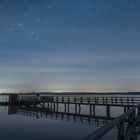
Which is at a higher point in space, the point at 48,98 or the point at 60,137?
the point at 48,98

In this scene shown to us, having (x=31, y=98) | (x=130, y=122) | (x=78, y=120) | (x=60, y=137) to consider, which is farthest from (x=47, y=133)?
(x=31, y=98)

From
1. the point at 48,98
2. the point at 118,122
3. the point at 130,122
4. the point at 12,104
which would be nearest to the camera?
the point at 118,122

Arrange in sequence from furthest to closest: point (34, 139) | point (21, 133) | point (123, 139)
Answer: point (21, 133) → point (34, 139) → point (123, 139)

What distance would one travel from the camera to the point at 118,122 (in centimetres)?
543

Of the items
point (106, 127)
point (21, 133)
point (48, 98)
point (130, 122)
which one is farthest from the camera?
point (48, 98)

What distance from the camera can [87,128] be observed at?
2747 centimetres

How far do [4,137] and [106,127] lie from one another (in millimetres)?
Result: 20814

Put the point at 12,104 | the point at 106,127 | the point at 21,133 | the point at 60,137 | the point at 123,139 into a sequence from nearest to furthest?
1. the point at 106,127
2. the point at 123,139
3. the point at 60,137
4. the point at 21,133
5. the point at 12,104

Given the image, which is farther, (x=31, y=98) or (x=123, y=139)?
(x=31, y=98)

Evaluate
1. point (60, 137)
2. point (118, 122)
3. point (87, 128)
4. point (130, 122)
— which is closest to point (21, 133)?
point (60, 137)

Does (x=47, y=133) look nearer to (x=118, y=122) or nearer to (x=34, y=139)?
(x=34, y=139)

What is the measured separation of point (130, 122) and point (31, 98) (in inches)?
1856

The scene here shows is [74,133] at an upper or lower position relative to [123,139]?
lower

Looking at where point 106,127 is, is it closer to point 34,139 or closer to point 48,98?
point 34,139
